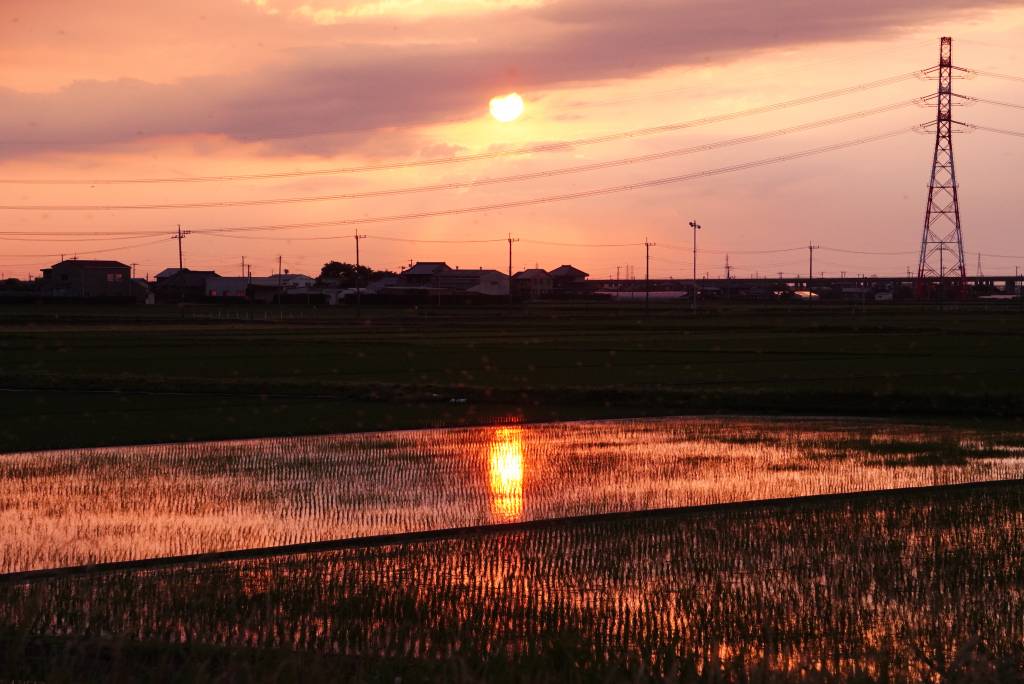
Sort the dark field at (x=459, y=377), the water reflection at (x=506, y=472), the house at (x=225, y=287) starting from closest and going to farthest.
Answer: the water reflection at (x=506, y=472) < the dark field at (x=459, y=377) < the house at (x=225, y=287)

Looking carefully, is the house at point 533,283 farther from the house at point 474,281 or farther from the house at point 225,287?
the house at point 225,287

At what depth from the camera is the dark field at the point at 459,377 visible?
800 inches

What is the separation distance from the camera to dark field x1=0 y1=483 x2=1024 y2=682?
604 centimetres

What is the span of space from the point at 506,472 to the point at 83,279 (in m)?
93.6

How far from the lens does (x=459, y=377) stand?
27.6 m

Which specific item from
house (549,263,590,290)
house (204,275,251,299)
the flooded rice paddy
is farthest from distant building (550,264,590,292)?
the flooded rice paddy

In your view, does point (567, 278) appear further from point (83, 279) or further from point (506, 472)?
point (506, 472)

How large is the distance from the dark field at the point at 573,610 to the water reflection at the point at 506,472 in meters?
1.16

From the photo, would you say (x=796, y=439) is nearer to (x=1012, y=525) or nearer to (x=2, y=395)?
(x=1012, y=525)

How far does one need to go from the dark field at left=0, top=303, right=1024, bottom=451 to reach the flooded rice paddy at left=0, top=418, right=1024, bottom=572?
2310 millimetres

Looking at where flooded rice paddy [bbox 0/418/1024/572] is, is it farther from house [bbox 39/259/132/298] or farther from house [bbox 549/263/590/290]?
house [bbox 549/263/590/290]

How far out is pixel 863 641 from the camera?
6.73m

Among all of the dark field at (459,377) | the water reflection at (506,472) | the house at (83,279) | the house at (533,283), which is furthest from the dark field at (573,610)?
the house at (533,283)

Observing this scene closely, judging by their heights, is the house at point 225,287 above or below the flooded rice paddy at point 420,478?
above
